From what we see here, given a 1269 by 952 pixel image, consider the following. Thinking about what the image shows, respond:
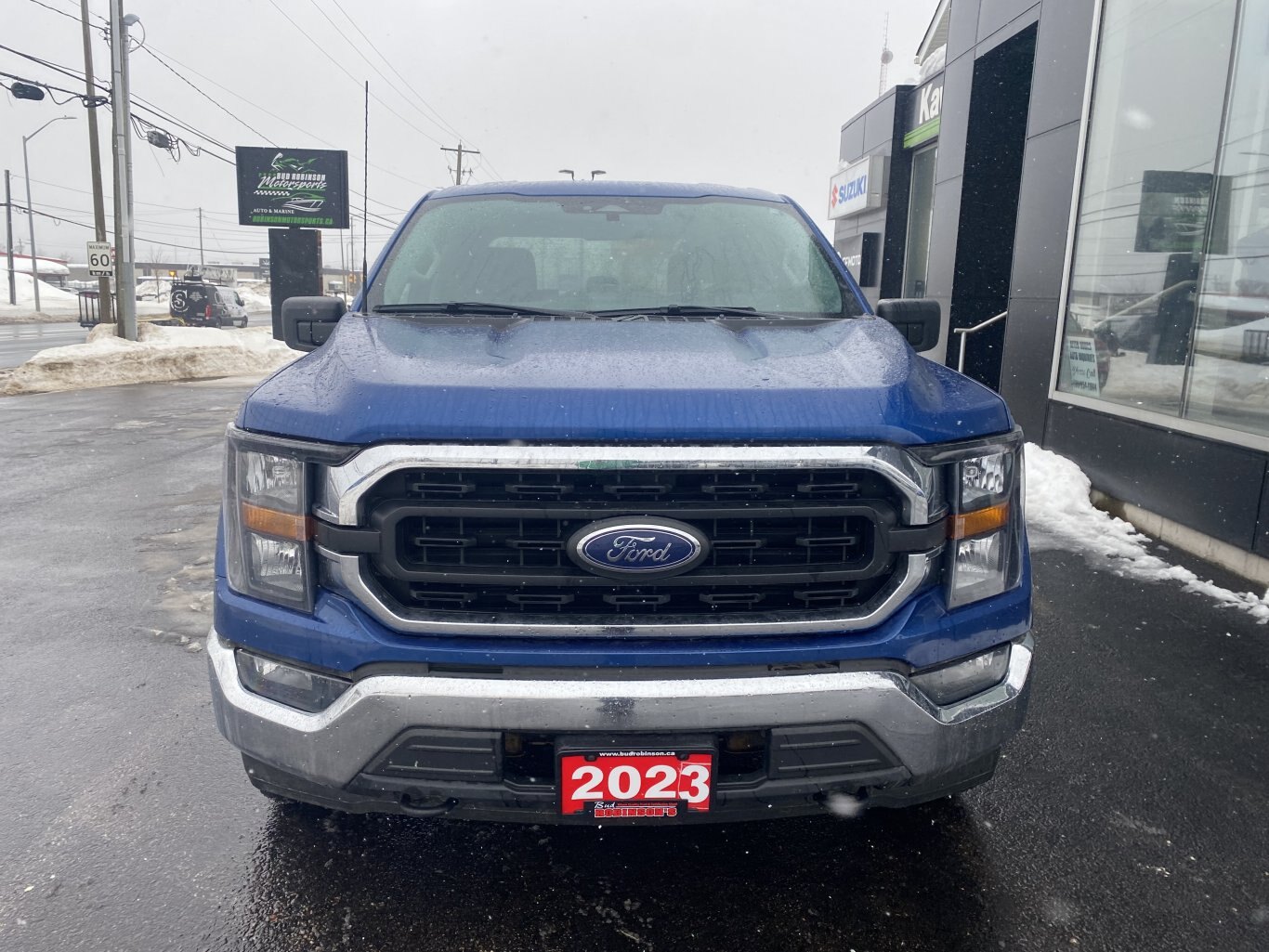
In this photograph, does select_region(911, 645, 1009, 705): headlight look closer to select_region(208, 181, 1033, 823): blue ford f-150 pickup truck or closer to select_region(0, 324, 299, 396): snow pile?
select_region(208, 181, 1033, 823): blue ford f-150 pickup truck

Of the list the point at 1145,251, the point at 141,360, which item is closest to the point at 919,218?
the point at 1145,251

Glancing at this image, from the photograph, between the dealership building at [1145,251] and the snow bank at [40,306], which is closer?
the dealership building at [1145,251]

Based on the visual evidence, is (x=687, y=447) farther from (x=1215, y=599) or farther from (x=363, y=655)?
(x=1215, y=599)

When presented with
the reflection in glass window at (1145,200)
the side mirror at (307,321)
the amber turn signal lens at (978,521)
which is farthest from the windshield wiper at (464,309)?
the reflection in glass window at (1145,200)

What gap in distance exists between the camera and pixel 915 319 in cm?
328

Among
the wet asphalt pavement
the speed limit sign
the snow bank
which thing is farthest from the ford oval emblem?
the snow bank

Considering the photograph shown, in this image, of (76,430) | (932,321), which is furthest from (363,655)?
(76,430)

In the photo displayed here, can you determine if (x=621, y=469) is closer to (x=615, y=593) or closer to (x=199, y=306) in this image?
(x=615, y=593)

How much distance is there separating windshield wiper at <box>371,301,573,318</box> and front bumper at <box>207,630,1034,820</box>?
1356 millimetres

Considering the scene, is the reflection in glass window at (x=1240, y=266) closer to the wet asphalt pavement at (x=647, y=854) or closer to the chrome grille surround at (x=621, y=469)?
the wet asphalt pavement at (x=647, y=854)

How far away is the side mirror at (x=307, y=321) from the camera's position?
10.7 ft

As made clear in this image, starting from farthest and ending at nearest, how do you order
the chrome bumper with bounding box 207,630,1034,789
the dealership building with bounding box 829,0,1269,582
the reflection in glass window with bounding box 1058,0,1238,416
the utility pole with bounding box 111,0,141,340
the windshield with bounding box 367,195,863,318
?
the utility pole with bounding box 111,0,141,340 → the reflection in glass window with bounding box 1058,0,1238,416 → the dealership building with bounding box 829,0,1269,582 → the windshield with bounding box 367,195,863,318 → the chrome bumper with bounding box 207,630,1034,789

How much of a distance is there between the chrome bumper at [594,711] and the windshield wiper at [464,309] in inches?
56.2

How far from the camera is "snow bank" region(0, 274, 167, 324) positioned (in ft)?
149
